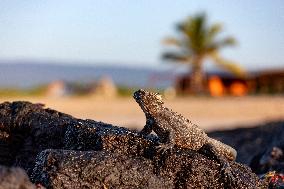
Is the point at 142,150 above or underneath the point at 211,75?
above

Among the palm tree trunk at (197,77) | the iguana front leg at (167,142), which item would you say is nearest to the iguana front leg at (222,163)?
the iguana front leg at (167,142)

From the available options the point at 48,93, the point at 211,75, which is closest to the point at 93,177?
the point at 48,93

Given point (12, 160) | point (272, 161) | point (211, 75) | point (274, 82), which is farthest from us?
point (211, 75)

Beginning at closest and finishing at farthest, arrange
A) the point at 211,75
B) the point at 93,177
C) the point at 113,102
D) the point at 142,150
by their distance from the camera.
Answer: the point at 93,177, the point at 142,150, the point at 113,102, the point at 211,75

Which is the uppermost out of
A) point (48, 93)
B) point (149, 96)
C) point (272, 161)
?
point (149, 96)

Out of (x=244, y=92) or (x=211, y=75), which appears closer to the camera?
(x=244, y=92)

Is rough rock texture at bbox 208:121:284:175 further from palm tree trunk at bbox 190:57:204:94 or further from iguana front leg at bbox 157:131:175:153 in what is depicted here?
palm tree trunk at bbox 190:57:204:94

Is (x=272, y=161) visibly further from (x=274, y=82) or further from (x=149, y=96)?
(x=274, y=82)

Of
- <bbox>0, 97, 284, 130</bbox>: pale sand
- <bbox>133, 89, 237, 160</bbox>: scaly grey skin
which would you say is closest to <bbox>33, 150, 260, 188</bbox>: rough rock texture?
<bbox>133, 89, 237, 160</bbox>: scaly grey skin

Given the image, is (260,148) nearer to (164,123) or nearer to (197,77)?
(164,123)
